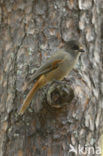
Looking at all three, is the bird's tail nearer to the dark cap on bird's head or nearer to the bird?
the bird

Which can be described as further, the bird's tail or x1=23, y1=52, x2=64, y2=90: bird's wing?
x1=23, y1=52, x2=64, y2=90: bird's wing

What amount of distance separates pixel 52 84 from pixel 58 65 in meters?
0.81

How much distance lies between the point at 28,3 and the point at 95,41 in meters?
1.08

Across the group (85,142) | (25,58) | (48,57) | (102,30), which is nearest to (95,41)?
(102,30)

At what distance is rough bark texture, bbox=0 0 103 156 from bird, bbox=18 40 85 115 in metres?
0.09

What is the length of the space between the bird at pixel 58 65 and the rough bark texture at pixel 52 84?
3.3 inches

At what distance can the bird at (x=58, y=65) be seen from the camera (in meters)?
4.23

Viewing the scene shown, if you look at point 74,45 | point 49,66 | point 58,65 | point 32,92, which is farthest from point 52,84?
point 74,45

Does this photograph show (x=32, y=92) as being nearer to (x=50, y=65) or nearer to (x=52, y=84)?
(x=52, y=84)

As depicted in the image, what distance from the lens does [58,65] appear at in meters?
4.64

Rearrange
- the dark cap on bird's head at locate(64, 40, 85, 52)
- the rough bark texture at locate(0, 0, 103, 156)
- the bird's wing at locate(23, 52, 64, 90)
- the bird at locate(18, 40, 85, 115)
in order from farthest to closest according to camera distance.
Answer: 1. the dark cap on bird's head at locate(64, 40, 85, 52)
2. the bird at locate(18, 40, 85, 115)
3. the bird's wing at locate(23, 52, 64, 90)
4. the rough bark texture at locate(0, 0, 103, 156)

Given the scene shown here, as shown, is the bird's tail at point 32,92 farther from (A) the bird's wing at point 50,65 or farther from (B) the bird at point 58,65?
(A) the bird's wing at point 50,65

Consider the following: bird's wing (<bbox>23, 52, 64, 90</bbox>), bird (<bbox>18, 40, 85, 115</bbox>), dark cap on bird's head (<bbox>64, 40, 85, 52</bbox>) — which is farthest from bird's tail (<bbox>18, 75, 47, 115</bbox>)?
dark cap on bird's head (<bbox>64, 40, 85, 52</bbox>)

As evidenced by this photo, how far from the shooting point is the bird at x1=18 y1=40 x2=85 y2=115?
4.23 meters
